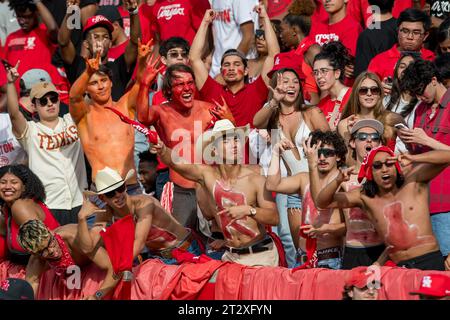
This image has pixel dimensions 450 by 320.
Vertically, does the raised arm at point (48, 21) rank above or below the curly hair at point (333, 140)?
above

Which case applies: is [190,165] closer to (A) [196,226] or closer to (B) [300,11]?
(A) [196,226]

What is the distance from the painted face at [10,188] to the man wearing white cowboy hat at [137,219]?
2.51 ft

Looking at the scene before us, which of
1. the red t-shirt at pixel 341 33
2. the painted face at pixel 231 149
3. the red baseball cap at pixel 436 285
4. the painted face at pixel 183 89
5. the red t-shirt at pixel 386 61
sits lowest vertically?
the red baseball cap at pixel 436 285

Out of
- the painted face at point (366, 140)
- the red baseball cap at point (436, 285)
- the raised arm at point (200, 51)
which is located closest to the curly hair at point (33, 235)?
the painted face at point (366, 140)

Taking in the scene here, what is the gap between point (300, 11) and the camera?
14312mm

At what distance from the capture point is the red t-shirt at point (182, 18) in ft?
47.1

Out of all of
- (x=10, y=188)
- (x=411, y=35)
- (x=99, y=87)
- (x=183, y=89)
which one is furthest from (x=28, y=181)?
(x=411, y=35)

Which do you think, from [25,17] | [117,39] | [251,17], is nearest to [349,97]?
[251,17]

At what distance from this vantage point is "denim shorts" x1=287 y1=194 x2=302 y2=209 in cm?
1162

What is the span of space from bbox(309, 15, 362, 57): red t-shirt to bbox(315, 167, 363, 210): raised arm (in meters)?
3.09

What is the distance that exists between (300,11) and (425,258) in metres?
4.74

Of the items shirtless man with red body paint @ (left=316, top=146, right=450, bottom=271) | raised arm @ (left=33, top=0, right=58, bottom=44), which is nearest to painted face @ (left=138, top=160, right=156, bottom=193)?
raised arm @ (left=33, top=0, right=58, bottom=44)

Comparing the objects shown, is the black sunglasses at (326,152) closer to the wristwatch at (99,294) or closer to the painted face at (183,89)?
the painted face at (183,89)

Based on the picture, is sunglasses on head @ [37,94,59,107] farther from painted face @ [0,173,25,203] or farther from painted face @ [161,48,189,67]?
painted face @ [161,48,189,67]
